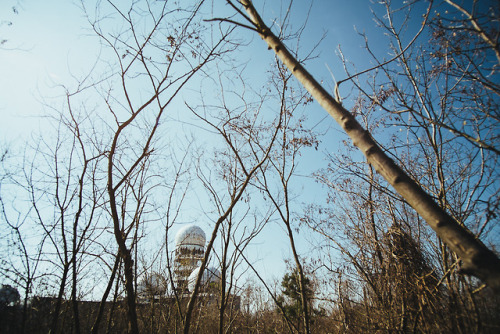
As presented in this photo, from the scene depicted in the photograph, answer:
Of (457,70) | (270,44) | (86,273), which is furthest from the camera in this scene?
(86,273)

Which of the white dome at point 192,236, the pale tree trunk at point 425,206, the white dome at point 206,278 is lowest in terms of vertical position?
the white dome at point 206,278

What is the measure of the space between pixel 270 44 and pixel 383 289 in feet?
15.4

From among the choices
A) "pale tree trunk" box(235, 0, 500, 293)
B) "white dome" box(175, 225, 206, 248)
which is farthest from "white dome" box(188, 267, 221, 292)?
"white dome" box(175, 225, 206, 248)

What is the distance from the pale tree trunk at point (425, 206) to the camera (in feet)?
3.02

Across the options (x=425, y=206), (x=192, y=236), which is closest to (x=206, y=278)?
(x=192, y=236)

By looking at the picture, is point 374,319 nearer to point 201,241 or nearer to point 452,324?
point 452,324

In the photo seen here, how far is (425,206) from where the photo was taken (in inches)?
42.6

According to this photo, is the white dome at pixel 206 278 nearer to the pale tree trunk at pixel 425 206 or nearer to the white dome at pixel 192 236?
the pale tree trunk at pixel 425 206

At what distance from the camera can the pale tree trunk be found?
921 millimetres

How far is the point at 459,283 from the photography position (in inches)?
112

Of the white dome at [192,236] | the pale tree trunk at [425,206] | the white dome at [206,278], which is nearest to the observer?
the pale tree trunk at [425,206]

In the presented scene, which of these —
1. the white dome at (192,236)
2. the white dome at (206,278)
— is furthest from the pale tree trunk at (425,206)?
the white dome at (192,236)

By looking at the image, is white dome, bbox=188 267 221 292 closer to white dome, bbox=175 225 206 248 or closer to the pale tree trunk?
the pale tree trunk

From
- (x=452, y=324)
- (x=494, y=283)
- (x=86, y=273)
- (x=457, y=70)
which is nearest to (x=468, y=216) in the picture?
(x=452, y=324)
